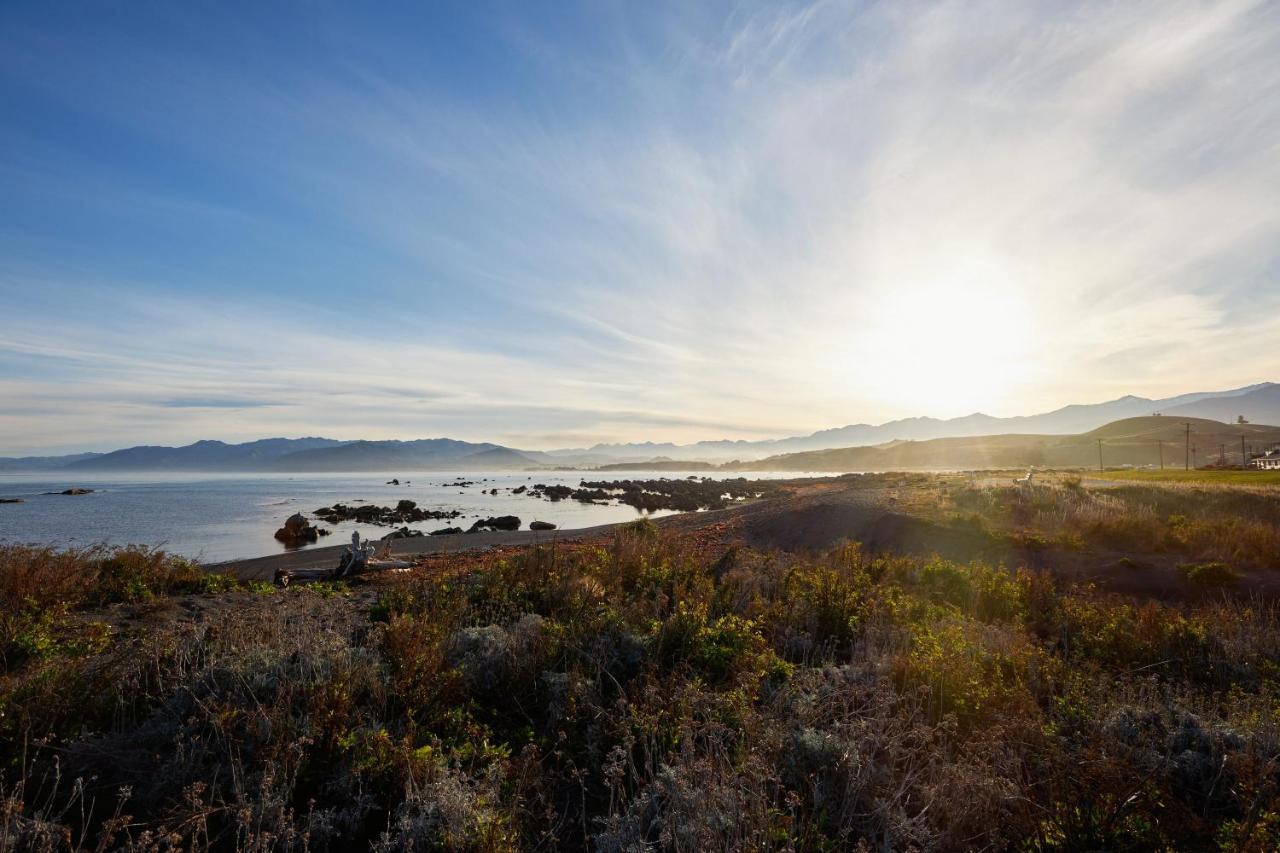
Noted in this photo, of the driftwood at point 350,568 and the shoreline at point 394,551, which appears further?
the shoreline at point 394,551

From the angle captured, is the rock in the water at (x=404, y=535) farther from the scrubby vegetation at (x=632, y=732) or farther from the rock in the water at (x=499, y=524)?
the scrubby vegetation at (x=632, y=732)

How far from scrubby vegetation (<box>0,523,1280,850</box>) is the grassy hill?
10273cm

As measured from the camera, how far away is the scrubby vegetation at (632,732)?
3895 millimetres

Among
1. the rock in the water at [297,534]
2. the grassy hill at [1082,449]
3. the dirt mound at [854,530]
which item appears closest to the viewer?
the dirt mound at [854,530]

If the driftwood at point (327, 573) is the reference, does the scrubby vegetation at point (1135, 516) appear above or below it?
above

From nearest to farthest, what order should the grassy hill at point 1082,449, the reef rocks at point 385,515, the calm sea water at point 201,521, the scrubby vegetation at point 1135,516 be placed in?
the scrubby vegetation at point 1135,516 → the calm sea water at point 201,521 → the reef rocks at point 385,515 → the grassy hill at point 1082,449

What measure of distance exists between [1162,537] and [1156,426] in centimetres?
17522

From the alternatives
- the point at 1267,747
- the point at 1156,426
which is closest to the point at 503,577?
the point at 1267,747

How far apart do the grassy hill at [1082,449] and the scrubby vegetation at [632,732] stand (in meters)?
103

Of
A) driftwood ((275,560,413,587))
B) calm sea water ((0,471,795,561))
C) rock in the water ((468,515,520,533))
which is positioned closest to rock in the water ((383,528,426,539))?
calm sea water ((0,471,795,561))

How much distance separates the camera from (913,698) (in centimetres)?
561

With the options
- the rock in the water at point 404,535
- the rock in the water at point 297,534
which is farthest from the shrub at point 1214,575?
the rock in the water at point 297,534

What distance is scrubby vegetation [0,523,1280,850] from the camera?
3895 mm

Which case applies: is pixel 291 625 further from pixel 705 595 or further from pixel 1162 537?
pixel 1162 537
